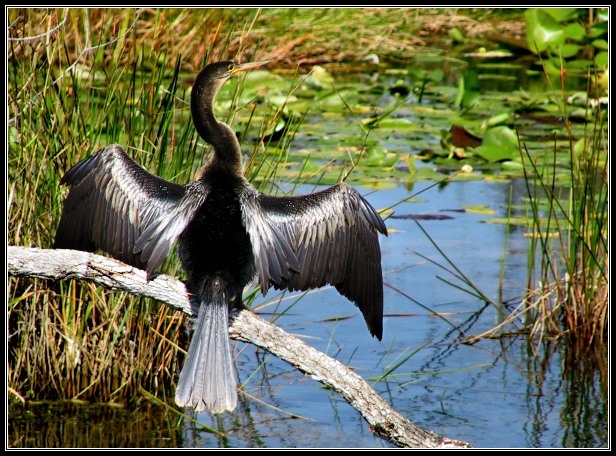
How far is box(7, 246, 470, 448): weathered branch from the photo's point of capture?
11.6 ft

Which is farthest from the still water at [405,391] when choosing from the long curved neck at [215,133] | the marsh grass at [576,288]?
the long curved neck at [215,133]

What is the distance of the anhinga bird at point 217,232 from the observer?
3.72 metres

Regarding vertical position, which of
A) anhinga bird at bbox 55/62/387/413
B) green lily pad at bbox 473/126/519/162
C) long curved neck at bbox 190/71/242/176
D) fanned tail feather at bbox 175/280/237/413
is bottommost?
fanned tail feather at bbox 175/280/237/413

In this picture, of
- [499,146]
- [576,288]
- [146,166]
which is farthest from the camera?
[499,146]

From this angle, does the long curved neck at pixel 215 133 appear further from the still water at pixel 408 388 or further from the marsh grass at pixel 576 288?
the marsh grass at pixel 576 288

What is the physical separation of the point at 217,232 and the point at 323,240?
19.5 inches

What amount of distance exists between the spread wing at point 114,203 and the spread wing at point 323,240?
1.02ft

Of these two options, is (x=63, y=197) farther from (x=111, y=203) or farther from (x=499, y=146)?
(x=499, y=146)

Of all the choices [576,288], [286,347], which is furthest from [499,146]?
[286,347]

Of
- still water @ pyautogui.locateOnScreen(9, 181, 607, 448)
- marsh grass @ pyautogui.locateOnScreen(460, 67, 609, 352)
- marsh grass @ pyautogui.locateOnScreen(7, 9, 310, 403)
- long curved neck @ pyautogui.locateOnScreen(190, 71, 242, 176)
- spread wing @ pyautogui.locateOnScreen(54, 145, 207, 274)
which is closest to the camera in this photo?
spread wing @ pyautogui.locateOnScreen(54, 145, 207, 274)

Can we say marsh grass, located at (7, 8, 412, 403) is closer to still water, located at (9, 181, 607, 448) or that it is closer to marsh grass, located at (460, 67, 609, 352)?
still water, located at (9, 181, 607, 448)

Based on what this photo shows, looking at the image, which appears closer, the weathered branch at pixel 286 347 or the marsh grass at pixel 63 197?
the weathered branch at pixel 286 347

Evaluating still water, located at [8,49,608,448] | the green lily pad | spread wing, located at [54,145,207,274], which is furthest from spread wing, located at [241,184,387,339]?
the green lily pad

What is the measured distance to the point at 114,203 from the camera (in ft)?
13.4
